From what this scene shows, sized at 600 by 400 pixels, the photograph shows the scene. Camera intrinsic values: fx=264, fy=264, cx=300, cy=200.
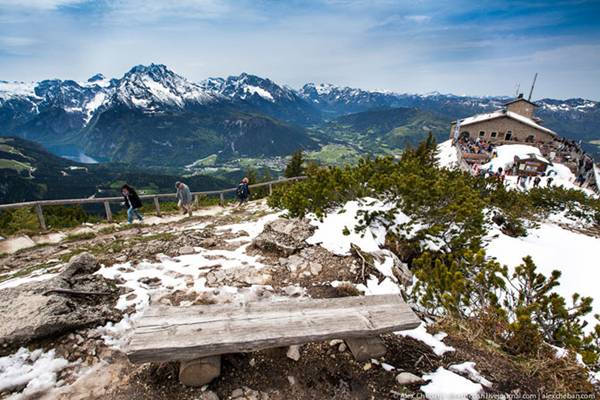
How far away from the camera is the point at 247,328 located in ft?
7.67

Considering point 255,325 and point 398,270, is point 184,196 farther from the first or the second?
point 255,325

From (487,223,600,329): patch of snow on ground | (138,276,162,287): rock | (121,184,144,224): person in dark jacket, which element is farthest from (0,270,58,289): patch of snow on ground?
(487,223,600,329): patch of snow on ground

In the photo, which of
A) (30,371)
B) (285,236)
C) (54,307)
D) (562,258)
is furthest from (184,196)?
(562,258)

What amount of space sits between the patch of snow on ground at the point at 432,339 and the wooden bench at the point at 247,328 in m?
0.64

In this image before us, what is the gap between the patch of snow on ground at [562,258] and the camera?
290 inches

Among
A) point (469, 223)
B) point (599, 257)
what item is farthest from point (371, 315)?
point (599, 257)

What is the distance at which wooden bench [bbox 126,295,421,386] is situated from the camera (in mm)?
2133

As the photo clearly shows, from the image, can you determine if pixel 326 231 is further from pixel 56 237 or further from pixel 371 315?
pixel 56 237

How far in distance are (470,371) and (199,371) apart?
2.51 m

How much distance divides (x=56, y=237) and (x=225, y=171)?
184630 mm

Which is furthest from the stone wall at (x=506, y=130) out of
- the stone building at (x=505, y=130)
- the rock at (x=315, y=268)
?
the rock at (x=315, y=268)

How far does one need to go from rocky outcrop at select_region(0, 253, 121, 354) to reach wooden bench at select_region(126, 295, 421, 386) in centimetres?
137

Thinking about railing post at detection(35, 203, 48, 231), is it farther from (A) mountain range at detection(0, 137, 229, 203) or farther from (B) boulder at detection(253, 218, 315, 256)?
(A) mountain range at detection(0, 137, 229, 203)

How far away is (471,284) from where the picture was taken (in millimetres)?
3920
